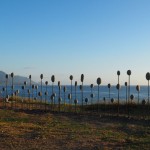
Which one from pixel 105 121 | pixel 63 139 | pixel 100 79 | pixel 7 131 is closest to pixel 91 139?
Result: pixel 63 139

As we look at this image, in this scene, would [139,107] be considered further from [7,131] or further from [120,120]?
[7,131]

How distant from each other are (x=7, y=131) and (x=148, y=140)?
193 inches

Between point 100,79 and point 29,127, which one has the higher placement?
point 100,79

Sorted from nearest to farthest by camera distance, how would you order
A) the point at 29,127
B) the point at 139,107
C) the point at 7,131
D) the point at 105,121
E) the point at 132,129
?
the point at 7,131 → the point at 29,127 → the point at 132,129 → the point at 105,121 → the point at 139,107

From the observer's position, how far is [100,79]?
27891 mm

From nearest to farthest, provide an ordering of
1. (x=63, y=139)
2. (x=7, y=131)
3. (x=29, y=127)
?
(x=63, y=139) → (x=7, y=131) → (x=29, y=127)

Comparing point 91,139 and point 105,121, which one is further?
point 105,121

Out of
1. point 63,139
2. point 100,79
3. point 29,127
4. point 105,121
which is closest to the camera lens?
point 63,139

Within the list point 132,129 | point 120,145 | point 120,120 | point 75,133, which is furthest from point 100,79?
point 120,145

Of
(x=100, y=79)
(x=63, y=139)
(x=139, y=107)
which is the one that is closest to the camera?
(x=63, y=139)

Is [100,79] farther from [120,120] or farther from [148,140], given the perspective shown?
[148,140]

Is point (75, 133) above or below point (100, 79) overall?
below

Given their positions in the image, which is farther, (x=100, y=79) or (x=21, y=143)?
(x=100, y=79)

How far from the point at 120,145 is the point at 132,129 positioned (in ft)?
15.8
